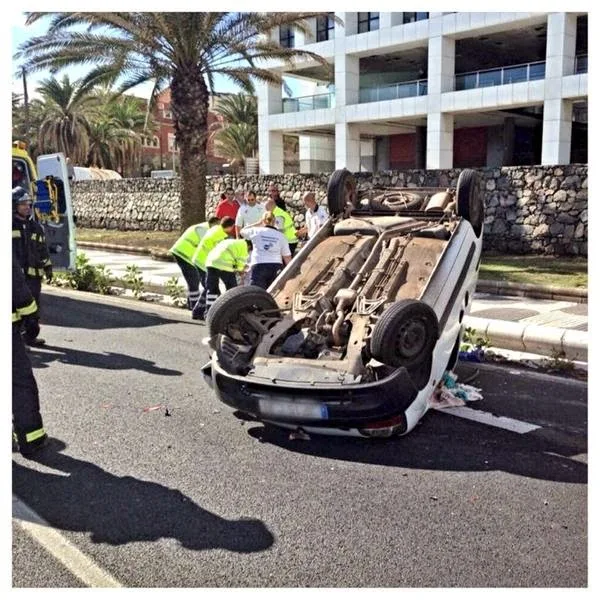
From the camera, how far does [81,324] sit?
30.1ft

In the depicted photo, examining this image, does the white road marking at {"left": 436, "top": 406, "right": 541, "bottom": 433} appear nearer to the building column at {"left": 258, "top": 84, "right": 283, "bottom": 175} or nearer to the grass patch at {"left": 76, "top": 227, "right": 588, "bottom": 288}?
the grass patch at {"left": 76, "top": 227, "right": 588, "bottom": 288}

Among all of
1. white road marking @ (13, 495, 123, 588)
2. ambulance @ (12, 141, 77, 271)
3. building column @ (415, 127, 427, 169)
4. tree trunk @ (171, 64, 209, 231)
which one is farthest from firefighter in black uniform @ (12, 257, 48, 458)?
building column @ (415, 127, 427, 169)

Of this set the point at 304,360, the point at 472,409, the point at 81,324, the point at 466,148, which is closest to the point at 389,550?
the point at 304,360

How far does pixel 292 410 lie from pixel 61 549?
1.73 meters

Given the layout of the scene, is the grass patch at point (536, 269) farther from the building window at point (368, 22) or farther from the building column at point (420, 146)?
the building column at point (420, 146)

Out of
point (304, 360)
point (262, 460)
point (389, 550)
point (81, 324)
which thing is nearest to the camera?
point (389, 550)

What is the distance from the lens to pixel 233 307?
5293mm

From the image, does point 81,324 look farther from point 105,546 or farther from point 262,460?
point 105,546

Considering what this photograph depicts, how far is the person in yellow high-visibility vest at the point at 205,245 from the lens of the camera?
8.88m

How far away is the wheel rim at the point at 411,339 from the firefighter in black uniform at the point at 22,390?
8.26 feet

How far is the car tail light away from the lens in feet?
15.1

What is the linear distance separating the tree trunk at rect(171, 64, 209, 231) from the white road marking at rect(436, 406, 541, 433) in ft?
42.0

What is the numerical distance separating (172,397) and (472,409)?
2534 mm

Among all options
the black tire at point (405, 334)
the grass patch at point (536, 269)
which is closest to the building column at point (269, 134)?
the grass patch at point (536, 269)
